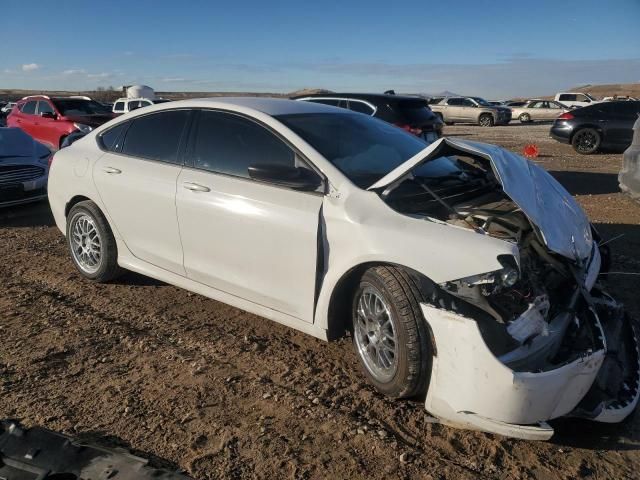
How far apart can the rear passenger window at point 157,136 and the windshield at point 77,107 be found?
1206cm

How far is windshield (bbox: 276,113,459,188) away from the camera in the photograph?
3658mm

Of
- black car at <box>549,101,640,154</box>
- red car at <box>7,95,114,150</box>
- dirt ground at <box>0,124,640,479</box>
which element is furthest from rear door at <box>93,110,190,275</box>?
black car at <box>549,101,640,154</box>

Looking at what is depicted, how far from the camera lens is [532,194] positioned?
10.8ft

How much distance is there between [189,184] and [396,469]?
2406 millimetres

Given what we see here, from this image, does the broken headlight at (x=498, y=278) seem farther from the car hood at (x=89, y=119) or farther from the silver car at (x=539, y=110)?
the silver car at (x=539, y=110)

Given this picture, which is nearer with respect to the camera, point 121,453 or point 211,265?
point 121,453

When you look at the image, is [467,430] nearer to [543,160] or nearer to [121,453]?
[121,453]

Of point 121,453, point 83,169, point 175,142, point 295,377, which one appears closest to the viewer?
point 121,453

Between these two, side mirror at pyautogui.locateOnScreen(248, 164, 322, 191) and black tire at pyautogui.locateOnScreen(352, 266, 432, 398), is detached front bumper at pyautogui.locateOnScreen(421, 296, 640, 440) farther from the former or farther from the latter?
side mirror at pyautogui.locateOnScreen(248, 164, 322, 191)

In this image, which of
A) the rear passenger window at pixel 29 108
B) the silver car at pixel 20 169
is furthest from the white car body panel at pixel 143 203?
the rear passenger window at pixel 29 108

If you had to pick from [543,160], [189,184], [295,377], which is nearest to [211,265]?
[189,184]

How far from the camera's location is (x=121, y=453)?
8.48ft

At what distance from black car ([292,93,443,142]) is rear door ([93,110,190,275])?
5594 mm

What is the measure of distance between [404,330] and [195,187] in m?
1.89
